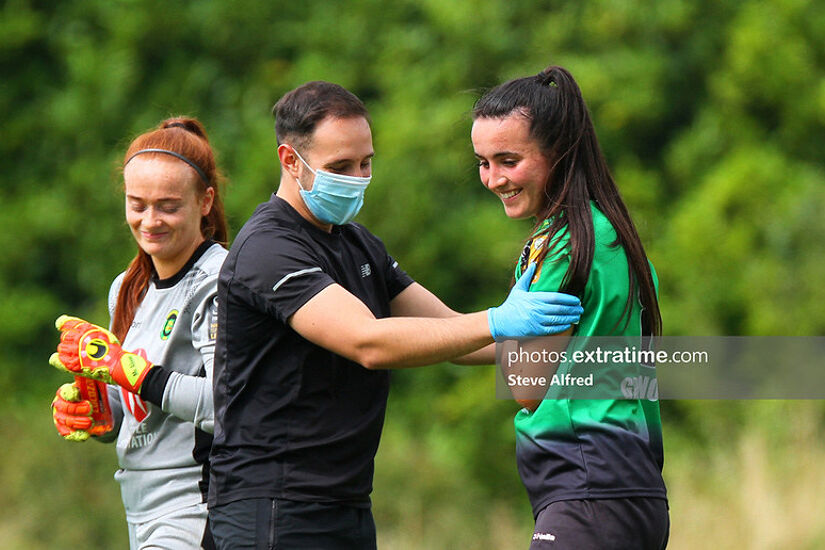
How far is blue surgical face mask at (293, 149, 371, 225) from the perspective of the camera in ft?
10.8

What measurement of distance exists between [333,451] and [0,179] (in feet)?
24.4

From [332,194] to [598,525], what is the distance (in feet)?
3.93

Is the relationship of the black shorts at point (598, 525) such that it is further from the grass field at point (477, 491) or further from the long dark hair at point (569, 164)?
the grass field at point (477, 491)

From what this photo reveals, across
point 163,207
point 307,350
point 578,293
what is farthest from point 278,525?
point 163,207

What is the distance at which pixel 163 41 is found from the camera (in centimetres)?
981

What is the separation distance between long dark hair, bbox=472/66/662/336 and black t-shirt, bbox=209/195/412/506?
656 millimetres

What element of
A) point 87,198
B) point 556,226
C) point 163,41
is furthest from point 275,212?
point 163,41

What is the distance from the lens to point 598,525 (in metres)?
2.85

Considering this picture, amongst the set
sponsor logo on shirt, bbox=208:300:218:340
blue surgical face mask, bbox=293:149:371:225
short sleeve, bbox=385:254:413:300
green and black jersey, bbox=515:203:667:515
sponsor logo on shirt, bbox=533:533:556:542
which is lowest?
sponsor logo on shirt, bbox=533:533:556:542

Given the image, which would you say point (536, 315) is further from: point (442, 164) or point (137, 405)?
point (442, 164)

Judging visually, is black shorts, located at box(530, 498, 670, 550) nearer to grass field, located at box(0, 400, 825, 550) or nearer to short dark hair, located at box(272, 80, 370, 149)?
short dark hair, located at box(272, 80, 370, 149)

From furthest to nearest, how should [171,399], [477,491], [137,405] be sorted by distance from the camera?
[477,491], [137,405], [171,399]

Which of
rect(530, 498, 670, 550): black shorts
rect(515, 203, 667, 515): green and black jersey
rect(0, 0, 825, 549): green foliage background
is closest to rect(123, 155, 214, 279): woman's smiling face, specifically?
rect(515, 203, 667, 515): green and black jersey

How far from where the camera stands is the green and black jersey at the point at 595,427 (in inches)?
114
